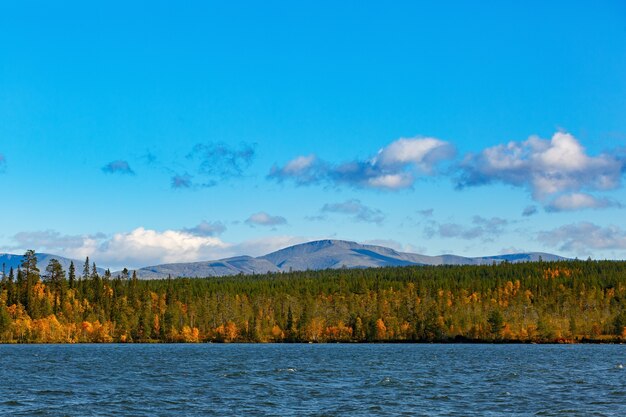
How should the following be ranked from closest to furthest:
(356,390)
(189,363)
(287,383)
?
(356,390) < (287,383) < (189,363)

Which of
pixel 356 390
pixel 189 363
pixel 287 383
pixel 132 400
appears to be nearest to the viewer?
pixel 132 400

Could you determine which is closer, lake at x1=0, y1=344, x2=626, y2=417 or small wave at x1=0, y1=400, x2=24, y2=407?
lake at x1=0, y1=344, x2=626, y2=417

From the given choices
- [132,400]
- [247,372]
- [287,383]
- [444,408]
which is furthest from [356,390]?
[247,372]

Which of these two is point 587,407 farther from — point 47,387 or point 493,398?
point 47,387

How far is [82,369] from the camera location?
121938 mm

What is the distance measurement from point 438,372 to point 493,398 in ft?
127

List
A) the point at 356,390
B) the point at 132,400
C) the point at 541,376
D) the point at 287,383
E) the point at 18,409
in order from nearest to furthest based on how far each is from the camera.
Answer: the point at 18,409 < the point at 132,400 < the point at 356,390 < the point at 287,383 < the point at 541,376

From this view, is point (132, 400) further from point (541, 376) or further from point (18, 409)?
point (541, 376)

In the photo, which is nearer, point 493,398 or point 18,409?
point 18,409

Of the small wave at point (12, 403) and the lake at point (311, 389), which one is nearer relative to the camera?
the lake at point (311, 389)

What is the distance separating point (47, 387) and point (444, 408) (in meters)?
45.5

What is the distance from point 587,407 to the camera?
2805 inches

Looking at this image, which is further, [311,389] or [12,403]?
[311,389]

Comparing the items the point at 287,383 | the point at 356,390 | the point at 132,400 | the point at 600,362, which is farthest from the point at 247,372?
the point at 600,362
